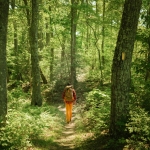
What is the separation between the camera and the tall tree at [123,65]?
6627 mm

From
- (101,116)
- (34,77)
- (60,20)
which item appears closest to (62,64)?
(60,20)

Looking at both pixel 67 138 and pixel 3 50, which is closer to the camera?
pixel 3 50

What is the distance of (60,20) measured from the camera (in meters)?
17.7

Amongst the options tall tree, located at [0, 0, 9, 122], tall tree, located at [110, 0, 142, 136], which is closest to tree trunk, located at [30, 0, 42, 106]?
tall tree, located at [0, 0, 9, 122]

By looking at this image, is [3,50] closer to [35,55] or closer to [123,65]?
[123,65]

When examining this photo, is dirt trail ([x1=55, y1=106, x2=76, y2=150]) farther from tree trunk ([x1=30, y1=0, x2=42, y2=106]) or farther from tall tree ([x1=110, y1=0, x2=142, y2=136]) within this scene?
tree trunk ([x1=30, y1=0, x2=42, y2=106])

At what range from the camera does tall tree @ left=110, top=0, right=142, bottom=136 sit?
21.7ft

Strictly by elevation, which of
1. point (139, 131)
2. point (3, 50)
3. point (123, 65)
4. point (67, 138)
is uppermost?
point (3, 50)

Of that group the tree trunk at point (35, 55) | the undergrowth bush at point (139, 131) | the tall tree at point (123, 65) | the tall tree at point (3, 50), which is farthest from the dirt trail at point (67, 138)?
the tree trunk at point (35, 55)

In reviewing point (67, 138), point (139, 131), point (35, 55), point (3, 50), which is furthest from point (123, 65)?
point (35, 55)

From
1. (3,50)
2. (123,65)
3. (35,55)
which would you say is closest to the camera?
(3,50)

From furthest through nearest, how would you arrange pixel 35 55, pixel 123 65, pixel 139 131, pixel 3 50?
pixel 35 55, pixel 123 65, pixel 3 50, pixel 139 131

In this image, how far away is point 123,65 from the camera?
6812 millimetres

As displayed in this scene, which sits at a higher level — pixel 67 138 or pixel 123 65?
pixel 123 65
